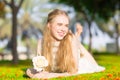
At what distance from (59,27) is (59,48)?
485 mm

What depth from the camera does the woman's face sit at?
10039mm

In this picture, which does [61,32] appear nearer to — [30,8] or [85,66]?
[85,66]

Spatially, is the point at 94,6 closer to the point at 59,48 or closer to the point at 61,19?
the point at 61,19

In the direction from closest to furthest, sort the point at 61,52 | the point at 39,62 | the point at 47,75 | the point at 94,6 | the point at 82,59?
the point at 39,62 < the point at 47,75 < the point at 61,52 < the point at 82,59 < the point at 94,6

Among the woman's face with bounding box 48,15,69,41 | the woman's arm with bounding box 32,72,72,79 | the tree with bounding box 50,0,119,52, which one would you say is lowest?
the woman's arm with bounding box 32,72,72,79

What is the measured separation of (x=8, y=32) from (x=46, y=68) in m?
80.7

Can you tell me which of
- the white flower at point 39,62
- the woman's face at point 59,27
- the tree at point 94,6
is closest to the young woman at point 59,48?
the woman's face at point 59,27

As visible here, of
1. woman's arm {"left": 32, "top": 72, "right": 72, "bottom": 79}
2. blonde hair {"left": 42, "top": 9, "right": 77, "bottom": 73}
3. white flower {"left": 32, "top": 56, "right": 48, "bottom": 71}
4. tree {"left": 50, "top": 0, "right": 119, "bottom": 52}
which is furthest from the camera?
tree {"left": 50, "top": 0, "right": 119, "bottom": 52}

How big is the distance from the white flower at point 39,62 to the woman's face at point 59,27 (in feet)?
2.33

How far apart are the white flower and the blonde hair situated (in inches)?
19.1

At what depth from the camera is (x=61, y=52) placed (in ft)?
32.9

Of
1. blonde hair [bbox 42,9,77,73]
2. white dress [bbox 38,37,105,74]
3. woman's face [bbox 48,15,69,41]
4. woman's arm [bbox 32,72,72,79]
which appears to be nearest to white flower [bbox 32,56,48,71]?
woman's arm [bbox 32,72,72,79]

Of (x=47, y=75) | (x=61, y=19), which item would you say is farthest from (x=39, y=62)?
(x=61, y=19)

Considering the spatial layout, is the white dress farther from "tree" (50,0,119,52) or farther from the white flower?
"tree" (50,0,119,52)
